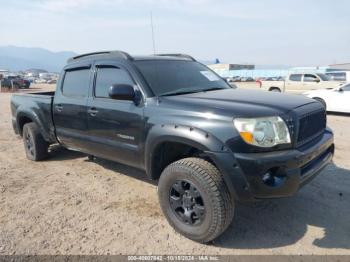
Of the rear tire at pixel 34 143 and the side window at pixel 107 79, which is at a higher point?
the side window at pixel 107 79

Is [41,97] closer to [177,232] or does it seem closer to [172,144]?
[172,144]

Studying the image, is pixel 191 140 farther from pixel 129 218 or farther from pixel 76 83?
pixel 76 83

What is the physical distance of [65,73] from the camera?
5.33 meters

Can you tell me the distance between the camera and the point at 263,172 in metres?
2.96

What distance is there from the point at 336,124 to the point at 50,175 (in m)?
7.94

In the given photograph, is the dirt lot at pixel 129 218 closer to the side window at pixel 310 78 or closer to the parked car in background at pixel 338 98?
the parked car in background at pixel 338 98

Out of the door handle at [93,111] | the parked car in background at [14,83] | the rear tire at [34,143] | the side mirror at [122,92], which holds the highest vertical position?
the side mirror at [122,92]

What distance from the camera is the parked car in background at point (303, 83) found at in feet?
51.5

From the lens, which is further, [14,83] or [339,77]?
[14,83]

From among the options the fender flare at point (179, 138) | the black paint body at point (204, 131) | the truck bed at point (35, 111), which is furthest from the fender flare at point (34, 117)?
the fender flare at point (179, 138)

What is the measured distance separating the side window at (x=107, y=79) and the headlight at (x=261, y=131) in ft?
5.19

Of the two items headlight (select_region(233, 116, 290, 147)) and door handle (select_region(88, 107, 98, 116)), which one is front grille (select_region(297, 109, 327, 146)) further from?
door handle (select_region(88, 107, 98, 116))

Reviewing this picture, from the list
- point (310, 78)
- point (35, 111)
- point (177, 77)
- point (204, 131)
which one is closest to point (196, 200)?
point (204, 131)

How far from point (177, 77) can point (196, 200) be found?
164cm
